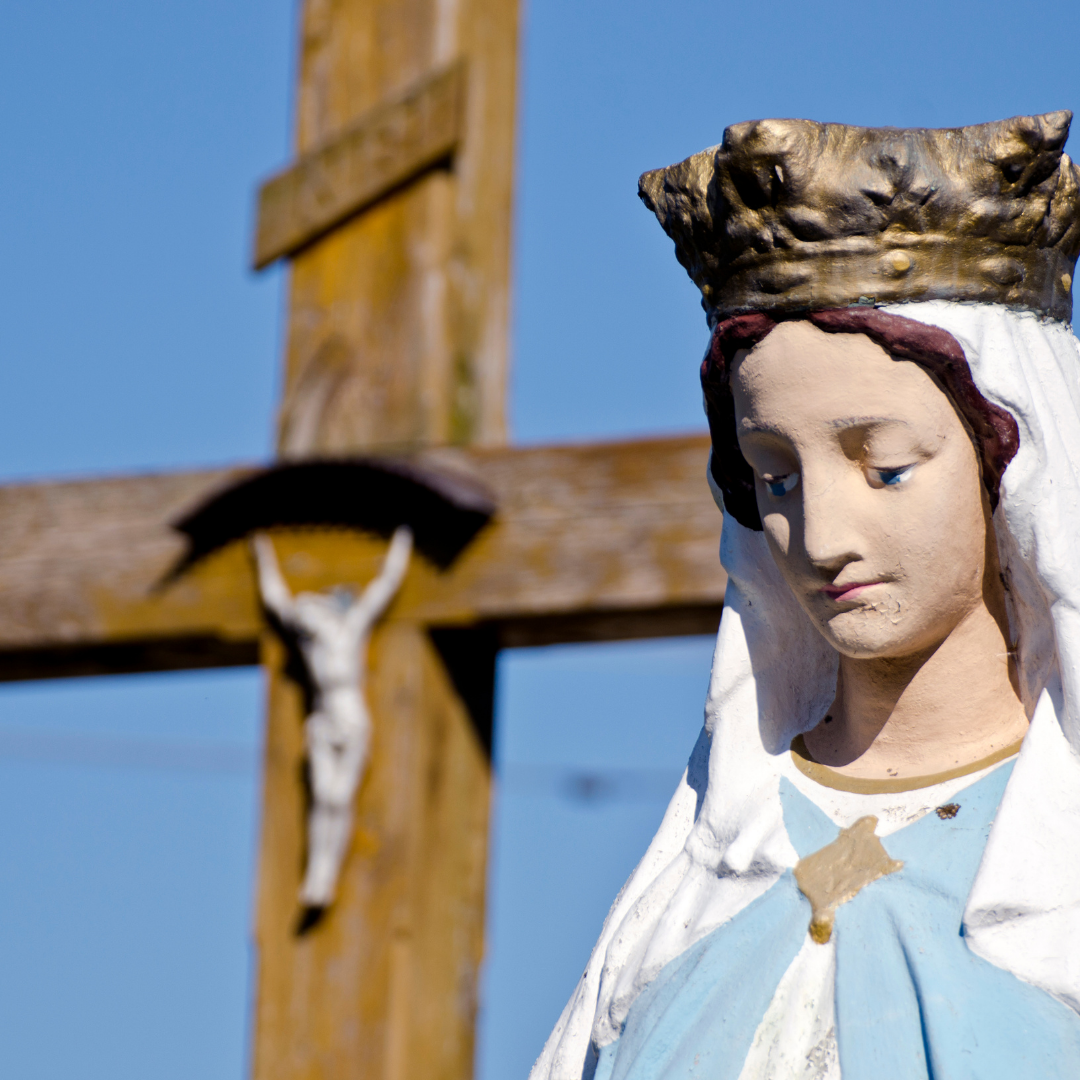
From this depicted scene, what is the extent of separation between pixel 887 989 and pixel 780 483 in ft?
1.72

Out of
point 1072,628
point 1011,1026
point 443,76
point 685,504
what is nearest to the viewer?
point 1011,1026

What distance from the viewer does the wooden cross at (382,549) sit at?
4.11 meters

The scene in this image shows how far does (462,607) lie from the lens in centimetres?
422

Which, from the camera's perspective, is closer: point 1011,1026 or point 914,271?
point 1011,1026

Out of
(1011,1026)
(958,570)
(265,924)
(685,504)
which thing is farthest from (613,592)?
(1011,1026)

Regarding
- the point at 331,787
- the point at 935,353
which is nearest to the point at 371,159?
the point at 331,787

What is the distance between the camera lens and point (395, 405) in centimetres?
432

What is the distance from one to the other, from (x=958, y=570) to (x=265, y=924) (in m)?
2.45

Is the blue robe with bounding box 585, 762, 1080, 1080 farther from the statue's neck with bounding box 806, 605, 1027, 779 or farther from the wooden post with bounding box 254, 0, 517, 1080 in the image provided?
the wooden post with bounding box 254, 0, 517, 1080

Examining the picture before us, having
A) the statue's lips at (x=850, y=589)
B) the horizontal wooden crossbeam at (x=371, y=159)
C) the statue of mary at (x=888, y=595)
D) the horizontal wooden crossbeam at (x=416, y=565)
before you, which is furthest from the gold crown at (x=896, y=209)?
the horizontal wooden crossbeam at (x=371, y=159)

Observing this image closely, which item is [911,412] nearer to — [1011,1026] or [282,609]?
[1011,1026]

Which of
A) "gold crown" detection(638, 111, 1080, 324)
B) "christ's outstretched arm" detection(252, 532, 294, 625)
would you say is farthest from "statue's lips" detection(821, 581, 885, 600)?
"christ's outstretched arm" detection(252, 532, 294, 625)

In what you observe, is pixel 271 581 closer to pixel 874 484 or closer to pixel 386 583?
pixel 386 583

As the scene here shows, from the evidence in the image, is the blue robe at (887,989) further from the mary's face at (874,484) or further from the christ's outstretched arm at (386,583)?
the christ's outstretched arm at (386,583)
